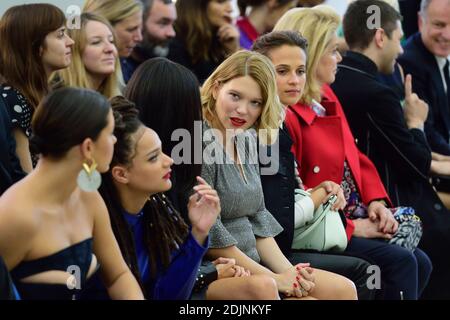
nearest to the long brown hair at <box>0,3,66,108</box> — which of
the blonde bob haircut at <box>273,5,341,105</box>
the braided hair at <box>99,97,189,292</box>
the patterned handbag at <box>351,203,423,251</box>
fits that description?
the braided hair at <box>99,97,189,292</box>

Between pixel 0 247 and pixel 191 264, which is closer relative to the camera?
pixel 0 247

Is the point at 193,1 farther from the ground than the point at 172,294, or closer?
farther from the ground

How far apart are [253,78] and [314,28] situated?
2.85 feet

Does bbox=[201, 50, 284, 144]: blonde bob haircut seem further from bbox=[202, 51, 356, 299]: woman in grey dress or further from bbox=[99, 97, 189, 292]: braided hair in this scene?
bbox=[99, 97, 189, 292]: braided hair

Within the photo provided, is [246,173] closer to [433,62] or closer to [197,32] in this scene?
[197,32]

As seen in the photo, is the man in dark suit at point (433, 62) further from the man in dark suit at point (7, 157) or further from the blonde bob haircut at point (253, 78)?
the man in dark suit at point (7, 157)

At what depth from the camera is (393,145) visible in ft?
15.8

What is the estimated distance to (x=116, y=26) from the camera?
5082 mm

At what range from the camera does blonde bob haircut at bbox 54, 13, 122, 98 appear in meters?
4.39

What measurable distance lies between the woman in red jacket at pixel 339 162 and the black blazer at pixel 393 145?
17cm

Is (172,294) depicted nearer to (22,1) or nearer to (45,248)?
(45,248)
